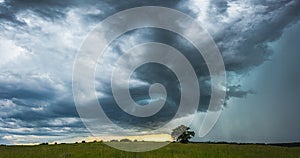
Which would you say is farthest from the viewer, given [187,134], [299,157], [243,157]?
[187,134]

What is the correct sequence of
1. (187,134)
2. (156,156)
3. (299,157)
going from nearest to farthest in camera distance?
1. (156,156)
2. (299,157)
3. (187,134)

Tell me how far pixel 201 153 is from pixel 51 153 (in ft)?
36.3

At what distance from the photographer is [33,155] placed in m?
22.2

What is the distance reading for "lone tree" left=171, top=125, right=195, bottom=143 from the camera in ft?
248

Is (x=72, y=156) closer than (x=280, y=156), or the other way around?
(x=72, y=156)

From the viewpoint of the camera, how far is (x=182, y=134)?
78.2 metres

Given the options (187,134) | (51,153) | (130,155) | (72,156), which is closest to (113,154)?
(130,155)

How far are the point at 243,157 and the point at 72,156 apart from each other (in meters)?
12.1

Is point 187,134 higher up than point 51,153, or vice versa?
point 187,134

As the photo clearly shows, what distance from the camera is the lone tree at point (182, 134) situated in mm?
75637

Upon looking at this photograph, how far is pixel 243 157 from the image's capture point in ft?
75.7

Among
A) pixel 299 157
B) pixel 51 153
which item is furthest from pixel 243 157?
pixel 51 153

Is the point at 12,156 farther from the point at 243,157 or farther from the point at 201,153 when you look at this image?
the point at 243,157

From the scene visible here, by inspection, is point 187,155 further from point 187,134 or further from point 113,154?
point 187,134
